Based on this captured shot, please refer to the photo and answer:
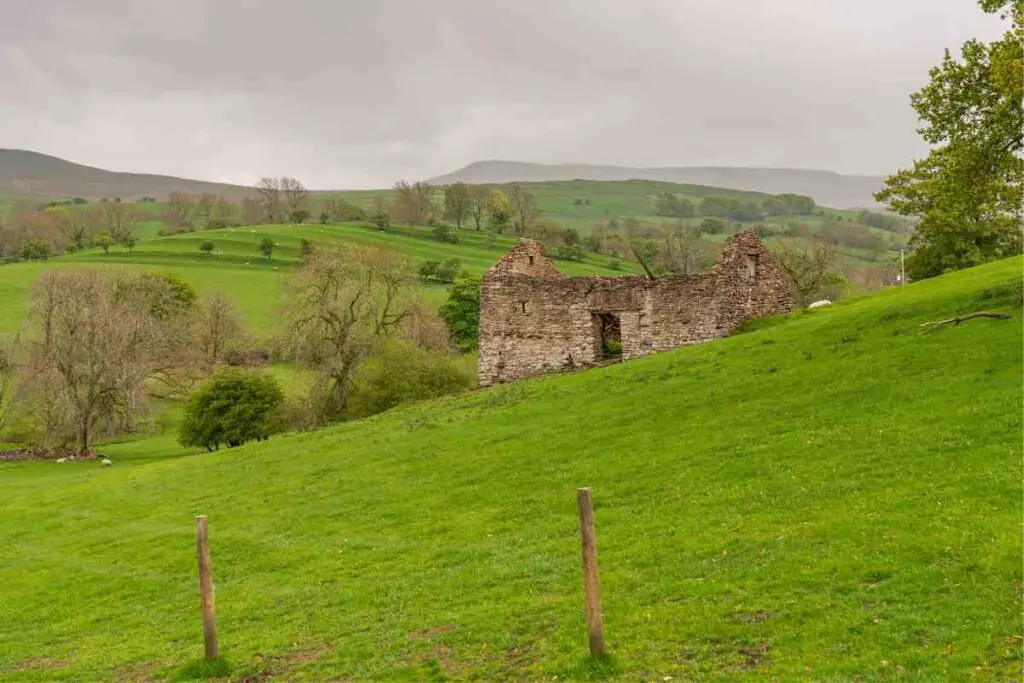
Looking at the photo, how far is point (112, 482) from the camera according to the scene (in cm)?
3781

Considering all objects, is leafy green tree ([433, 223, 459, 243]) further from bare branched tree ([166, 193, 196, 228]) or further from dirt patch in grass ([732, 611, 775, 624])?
dirt patch in grass ([732, 611, 775, 624])

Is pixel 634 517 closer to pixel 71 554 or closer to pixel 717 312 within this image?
pixel 71 554

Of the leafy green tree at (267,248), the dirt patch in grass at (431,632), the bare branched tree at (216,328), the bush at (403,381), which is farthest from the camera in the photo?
the leafy green tree at (267,248)

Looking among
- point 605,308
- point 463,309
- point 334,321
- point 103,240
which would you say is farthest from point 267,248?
point 605,308

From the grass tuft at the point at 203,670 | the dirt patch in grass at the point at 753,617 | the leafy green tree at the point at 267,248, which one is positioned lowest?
the grass tuft at the point at 203,670

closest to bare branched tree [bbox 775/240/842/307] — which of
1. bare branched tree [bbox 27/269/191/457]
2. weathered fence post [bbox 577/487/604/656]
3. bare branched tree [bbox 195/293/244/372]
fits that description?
bare branched tree [bbox 27/269/191/457]

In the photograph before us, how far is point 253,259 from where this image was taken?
133 metres

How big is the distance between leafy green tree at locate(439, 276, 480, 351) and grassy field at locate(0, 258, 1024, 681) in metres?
57.1

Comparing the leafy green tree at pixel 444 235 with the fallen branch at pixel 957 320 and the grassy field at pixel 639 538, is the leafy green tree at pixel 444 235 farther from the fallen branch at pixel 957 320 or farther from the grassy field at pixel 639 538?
→ the fallen branch at pixel 957 320

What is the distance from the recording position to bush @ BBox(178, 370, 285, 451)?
55.5 metres

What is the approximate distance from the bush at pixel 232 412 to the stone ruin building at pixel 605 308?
18.7 meters

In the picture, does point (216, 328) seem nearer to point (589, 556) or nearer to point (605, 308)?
point (605, 308)

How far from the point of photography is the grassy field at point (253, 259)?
108375 millimetres

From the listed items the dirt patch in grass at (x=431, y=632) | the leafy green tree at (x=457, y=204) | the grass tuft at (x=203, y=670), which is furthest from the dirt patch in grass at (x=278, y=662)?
the leafy green tree at (x=457, y=204)
